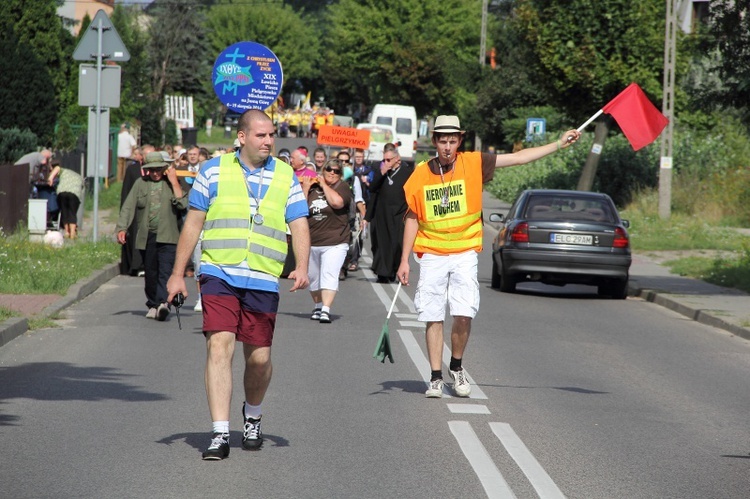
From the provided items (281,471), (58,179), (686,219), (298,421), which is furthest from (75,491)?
(686,219)

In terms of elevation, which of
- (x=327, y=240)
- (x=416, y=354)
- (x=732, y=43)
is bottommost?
(x=416, y=354)

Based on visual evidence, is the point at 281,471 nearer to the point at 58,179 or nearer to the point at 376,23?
the point at 58,179

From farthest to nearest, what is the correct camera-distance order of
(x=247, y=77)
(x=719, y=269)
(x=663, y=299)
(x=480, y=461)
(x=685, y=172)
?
(x=685, y=172)
(x=719, y=269)
(x=663, y=299)
(x=247, y=77)
(x=480, y=461)

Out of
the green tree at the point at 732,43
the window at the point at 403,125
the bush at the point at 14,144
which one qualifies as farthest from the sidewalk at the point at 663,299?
the window at the point at 403,125

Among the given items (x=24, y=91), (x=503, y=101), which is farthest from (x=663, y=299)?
(x=503, y=101)

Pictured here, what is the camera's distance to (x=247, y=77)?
1816 centimetres

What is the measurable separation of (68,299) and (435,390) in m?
7.20

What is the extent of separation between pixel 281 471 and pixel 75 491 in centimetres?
108

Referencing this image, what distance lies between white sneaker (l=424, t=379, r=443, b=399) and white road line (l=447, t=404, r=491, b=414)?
0.86ft

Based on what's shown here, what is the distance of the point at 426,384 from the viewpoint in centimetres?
1017

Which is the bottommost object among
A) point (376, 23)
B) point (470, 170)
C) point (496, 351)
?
point (496, 351)

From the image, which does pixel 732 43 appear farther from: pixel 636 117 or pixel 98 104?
pixel 98 104

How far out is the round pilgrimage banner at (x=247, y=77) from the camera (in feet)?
59.0

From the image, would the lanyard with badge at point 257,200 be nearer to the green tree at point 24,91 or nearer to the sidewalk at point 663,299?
the sidewalk at point 663,299
